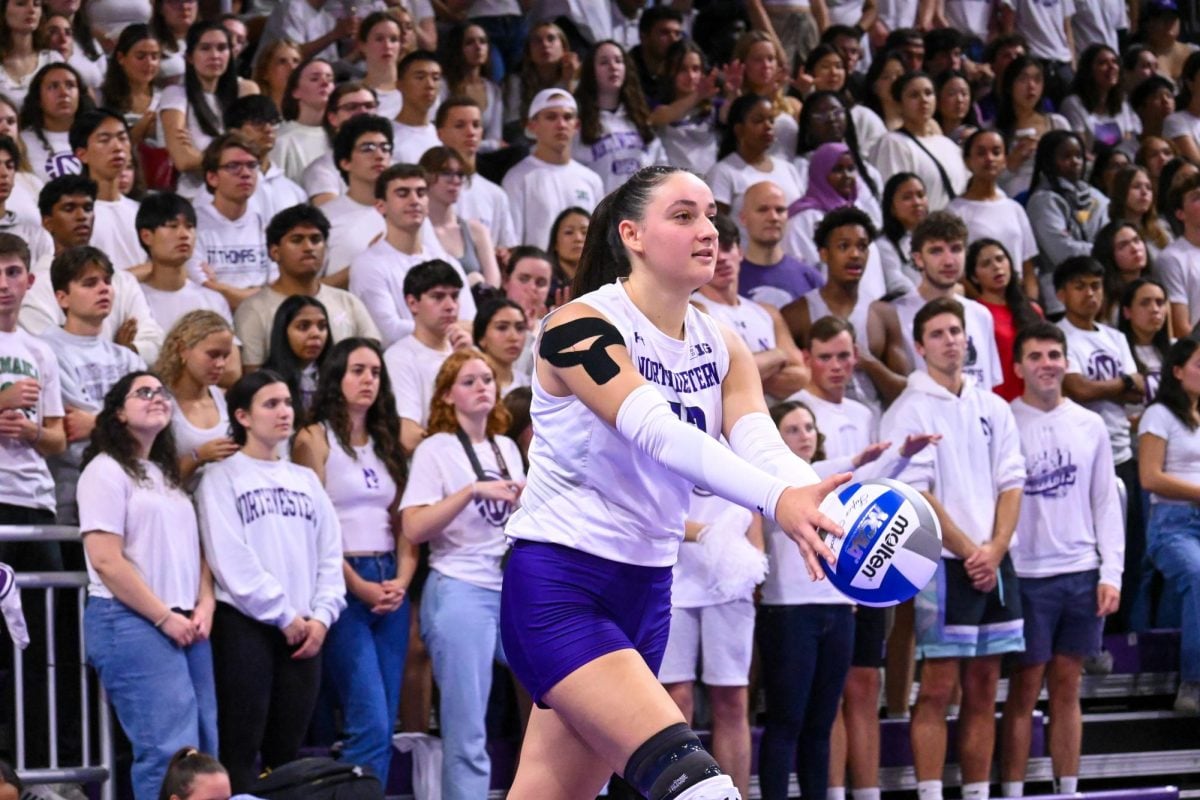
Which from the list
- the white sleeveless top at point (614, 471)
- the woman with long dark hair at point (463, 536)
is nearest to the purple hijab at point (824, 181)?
the woman with long dark hair at point (463, 536)

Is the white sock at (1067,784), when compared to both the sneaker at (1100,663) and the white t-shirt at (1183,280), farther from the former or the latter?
the white t-shirt at (1183,280)

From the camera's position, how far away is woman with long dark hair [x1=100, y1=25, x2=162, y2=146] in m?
9.66

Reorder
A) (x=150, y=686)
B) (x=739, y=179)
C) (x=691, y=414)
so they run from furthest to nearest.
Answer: (x=739, y=179)
(x=150, y=686)
(x=691, y=414)

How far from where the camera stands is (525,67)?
37.4 ft

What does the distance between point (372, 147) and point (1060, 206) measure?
15.8ft

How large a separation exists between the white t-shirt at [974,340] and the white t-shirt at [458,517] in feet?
9.11

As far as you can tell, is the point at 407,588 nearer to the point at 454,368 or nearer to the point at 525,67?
the point at 454,368

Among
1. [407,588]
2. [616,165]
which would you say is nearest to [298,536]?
[407,588]

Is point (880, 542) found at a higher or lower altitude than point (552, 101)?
lower

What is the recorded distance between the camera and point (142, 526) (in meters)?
6.74

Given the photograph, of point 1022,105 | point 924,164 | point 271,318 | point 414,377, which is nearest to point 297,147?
point 271,318

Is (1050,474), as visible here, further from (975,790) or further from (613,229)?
(613,229)

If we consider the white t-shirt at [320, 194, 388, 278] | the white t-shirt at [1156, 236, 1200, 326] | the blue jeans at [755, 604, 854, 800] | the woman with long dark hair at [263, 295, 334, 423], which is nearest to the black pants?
the woman with long dark hair at [263, 295, 334, 423]

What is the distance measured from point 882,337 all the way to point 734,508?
230 centimetres
